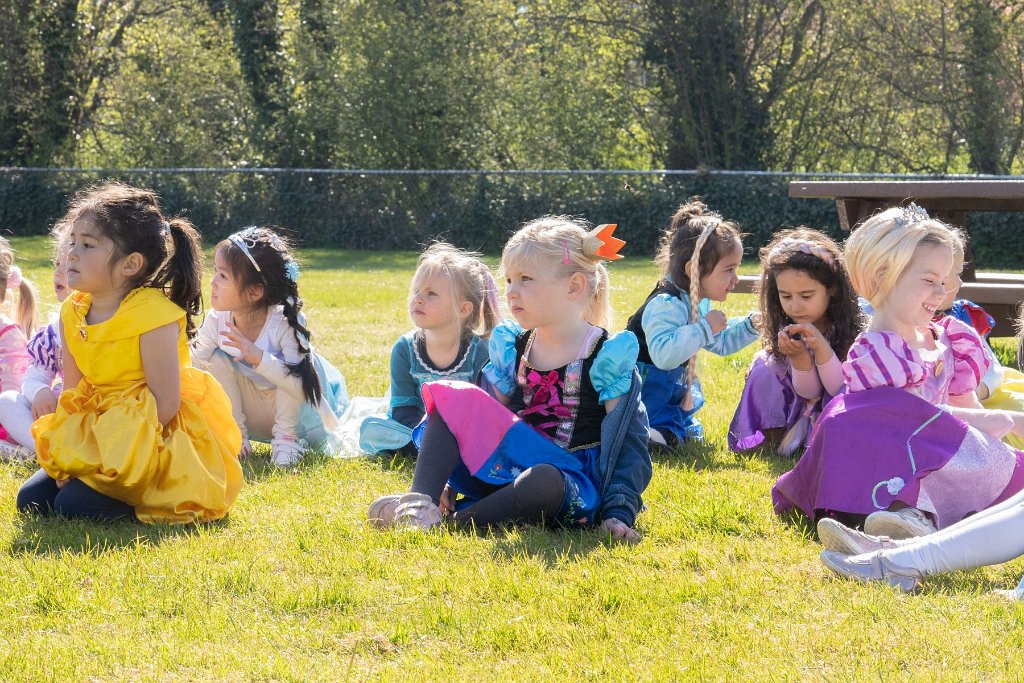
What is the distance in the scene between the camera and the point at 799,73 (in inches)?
800

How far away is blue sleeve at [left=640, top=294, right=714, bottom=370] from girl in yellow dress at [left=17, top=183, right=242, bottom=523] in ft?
6.52

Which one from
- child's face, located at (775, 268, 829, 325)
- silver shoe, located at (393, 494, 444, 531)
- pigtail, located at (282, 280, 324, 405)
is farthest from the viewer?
pigtail, located at (282, 280, 324, 405)

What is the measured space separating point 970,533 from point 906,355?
2.67 feet

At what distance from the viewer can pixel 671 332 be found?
527cm

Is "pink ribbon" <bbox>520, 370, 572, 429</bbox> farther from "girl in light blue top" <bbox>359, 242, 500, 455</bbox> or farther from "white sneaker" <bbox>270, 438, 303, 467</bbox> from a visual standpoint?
"white sneaker" <bbox>270, 438, 303, 467</bbox>

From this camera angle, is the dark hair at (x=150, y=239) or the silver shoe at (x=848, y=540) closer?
the silver shoe at (x=848, y=540)

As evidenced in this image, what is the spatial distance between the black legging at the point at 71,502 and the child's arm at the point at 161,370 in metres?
0.35

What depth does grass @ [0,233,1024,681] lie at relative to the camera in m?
2.82

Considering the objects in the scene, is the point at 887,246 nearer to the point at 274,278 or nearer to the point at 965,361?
the point at 965,361

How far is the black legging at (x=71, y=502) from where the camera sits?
4.13 metres

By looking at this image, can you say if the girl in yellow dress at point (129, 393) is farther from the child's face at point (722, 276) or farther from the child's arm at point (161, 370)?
the child's face at point (722, 276)

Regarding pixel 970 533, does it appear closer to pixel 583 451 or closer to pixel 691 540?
pixel 691 540

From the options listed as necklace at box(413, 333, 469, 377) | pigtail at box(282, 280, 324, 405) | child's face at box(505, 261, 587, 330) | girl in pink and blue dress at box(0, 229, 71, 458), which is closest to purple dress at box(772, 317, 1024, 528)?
child's face at box(505, 261, 587, 330)

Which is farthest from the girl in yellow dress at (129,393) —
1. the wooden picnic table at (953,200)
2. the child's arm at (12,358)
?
the wooden picnic table at (953,200)
